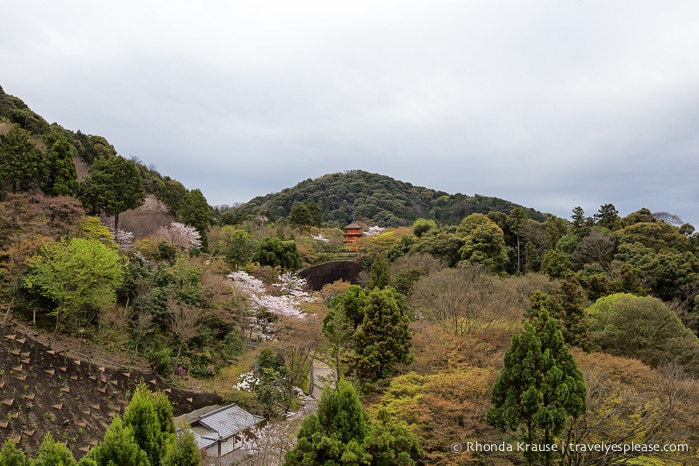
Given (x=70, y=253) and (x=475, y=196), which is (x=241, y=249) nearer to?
(x=70, y=253)

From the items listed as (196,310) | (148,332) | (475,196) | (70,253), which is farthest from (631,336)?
(475,196)

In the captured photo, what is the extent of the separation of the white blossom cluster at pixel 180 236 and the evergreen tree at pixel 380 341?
16934 mm

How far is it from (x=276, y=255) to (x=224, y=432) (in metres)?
16.6

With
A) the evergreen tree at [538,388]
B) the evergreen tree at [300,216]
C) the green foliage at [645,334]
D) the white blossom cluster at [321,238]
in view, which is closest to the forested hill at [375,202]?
the evergreen tree at [300,216]

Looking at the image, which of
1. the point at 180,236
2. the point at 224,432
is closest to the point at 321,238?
the point at 180,236

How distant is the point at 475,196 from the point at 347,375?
6503 cm

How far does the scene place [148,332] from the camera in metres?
17.8

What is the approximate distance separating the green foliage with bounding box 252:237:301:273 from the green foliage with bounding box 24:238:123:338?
44.7ft

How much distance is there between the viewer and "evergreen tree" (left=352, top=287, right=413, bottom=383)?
1430 cm

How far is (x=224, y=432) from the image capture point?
13.4 m

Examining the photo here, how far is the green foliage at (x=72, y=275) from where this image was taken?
570 inches

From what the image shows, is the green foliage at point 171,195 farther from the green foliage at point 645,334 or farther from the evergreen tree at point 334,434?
the green foliage at point 645,334

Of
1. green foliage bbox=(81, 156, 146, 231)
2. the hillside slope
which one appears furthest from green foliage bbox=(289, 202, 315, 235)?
the hillside slope

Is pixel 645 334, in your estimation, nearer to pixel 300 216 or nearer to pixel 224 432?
pixel 224 432
